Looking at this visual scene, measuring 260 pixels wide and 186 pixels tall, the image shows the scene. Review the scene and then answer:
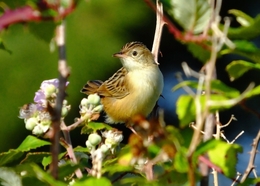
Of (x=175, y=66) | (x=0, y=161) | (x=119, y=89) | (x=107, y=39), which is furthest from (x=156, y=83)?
(x=175, y=66)

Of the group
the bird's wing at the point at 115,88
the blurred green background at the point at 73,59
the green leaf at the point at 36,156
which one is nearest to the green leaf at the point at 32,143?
the green leaf at the point at 36,156

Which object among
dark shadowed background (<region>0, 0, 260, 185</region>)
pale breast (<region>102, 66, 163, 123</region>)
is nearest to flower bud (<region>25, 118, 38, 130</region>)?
pale breast (<region>102, 66, 163, 123</region>)

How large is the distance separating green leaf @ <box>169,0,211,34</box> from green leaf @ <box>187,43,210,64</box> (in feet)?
0.10

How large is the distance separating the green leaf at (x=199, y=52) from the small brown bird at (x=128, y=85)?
249 cm

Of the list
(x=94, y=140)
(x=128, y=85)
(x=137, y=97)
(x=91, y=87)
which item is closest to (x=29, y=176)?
(x=94, y=140)

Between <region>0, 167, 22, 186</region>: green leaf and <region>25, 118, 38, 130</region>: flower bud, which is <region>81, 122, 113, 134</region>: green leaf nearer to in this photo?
<region>25, 118, 38, 130</region>: flower bud

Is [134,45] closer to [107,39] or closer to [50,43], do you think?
[107,39]

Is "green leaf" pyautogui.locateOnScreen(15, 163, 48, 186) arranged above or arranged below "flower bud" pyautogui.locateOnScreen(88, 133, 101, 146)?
above

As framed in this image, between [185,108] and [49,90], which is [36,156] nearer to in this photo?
[49,90]

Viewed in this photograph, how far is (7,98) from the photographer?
4.82 m

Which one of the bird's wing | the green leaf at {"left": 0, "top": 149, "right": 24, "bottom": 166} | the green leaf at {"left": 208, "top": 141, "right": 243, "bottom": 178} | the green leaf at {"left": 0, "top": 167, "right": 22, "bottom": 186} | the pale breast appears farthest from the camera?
the bird's wing

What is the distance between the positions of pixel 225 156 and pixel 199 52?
13 centimetres

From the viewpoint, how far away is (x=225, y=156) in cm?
86

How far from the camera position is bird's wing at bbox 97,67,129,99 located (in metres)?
3.54
